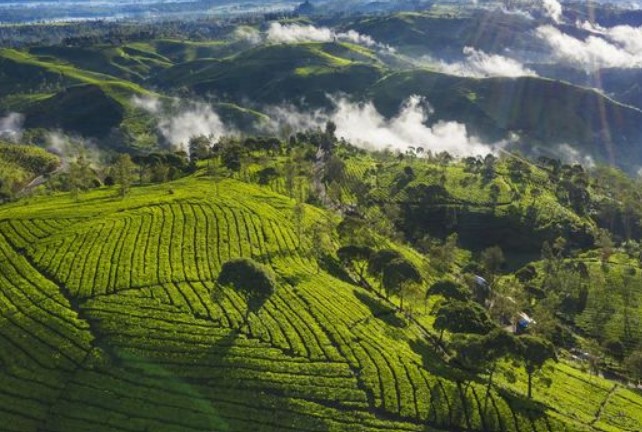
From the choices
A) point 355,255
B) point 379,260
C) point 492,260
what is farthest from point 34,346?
point 492,260

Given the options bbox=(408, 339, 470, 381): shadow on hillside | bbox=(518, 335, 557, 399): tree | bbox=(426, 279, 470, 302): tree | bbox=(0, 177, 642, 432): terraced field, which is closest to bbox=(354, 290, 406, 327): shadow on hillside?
bbox=(0, 177, 642, 432): terraced field

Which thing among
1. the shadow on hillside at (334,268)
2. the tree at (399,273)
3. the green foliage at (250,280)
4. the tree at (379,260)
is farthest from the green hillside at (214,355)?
the tree at (399,273)

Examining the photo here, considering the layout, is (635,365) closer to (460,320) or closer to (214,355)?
(460,320)

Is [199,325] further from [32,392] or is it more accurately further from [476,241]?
[476,241]

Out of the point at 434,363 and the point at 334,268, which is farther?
the point at 334,268

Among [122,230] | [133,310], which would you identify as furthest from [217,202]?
[133,310]

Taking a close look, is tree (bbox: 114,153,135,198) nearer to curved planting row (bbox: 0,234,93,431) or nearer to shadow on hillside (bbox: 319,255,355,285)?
curved planting row (bbox: 0,234,93,431)
